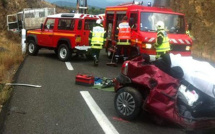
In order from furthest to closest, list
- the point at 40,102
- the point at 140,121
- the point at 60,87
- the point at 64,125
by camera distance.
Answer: the point at 60,87, the point at 40,102, the point at 140,121, the point at 64,125

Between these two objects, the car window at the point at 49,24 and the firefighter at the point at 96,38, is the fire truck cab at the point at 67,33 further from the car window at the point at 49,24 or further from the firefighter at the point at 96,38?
the firefighter at the point at 96,38

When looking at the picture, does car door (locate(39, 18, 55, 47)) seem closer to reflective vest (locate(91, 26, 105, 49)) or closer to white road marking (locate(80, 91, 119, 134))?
reflective vest (locate(91, 26, 105, 49))

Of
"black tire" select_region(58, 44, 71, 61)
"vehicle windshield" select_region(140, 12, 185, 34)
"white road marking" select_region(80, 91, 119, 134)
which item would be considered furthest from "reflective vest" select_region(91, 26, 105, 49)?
"white road marking" select_region(80, 91, 119, 134)

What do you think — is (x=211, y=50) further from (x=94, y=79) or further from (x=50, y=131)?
(x=50, y=131)

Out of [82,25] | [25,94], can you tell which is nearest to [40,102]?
[25,94]

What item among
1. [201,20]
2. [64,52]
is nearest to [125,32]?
[64,52]

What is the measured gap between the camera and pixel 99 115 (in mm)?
6238

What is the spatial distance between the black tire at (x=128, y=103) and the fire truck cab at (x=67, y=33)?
301 inches

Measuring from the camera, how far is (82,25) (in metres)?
13.3

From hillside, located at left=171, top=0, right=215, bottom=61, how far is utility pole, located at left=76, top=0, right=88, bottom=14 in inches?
389

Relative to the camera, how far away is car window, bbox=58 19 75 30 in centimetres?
1345

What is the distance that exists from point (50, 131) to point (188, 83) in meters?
2.47

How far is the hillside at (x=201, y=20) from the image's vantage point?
2584cm

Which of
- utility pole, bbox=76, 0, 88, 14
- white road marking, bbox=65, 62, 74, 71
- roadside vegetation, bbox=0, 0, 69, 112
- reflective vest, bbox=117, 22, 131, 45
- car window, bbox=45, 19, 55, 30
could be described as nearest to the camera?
roadside vegetation, bbox=0, 0, 69, 112
